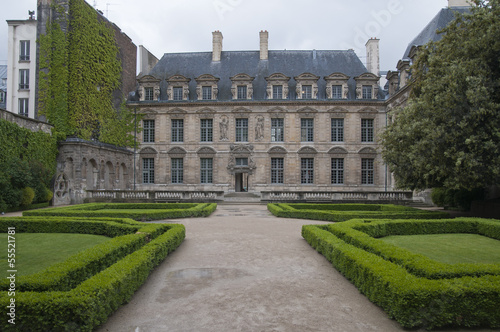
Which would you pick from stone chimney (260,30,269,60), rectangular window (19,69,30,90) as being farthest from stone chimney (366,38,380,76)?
rectangular window (19,69,30,90)

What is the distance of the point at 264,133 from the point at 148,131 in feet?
35.0

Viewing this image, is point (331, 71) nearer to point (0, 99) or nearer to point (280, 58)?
point (280, 58)

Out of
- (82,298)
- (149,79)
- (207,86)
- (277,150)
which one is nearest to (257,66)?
(207,86)

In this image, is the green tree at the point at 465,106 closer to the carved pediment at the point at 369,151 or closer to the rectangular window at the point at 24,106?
the carved pediment at the point at 369,151

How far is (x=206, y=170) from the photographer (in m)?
32.5

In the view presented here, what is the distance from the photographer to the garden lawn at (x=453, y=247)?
26.3 ft

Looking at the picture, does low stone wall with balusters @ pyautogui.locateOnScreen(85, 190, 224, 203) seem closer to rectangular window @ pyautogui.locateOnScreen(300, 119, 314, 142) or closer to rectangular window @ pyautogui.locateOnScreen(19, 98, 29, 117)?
rectangular window @ pyautogui.locateOnScreen(19, 98, 29, 117)

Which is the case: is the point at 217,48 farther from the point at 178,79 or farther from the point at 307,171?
the point at 307,171

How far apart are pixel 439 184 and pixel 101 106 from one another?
24842 millimetres

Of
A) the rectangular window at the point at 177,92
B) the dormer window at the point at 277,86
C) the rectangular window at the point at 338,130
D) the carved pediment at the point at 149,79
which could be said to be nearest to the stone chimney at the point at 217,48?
the rectangular window at the point at 177,92

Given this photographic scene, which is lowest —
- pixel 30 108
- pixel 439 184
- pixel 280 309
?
pixel 280 309

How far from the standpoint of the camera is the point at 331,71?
33.6 m

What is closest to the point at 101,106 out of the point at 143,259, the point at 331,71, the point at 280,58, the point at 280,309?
the point at 280,58

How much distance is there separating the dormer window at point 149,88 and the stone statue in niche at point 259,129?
9.50 metres
